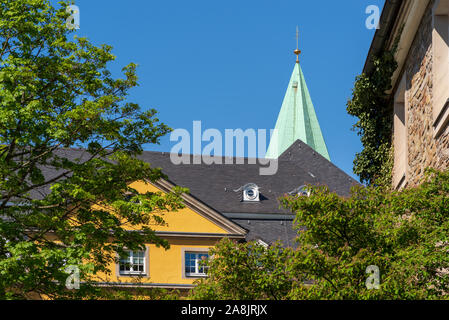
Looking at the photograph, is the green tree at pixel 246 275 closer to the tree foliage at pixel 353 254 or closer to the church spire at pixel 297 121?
the tree foliage at pixel 353 254

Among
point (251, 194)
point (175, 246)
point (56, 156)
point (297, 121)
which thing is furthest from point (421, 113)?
point (297, 121)

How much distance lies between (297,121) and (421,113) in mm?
54948

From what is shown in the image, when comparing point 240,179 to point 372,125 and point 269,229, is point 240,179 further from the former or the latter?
point 372,125

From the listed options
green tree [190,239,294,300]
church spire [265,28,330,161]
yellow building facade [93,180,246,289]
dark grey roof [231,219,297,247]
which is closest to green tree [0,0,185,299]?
green tree [190,239,294,300]

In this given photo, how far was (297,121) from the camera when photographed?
69.2m

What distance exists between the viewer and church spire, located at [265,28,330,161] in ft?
223

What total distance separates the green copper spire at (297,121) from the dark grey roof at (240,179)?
20182 millimetres

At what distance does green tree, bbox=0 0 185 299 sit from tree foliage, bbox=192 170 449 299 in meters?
4.34

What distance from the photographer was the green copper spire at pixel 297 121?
67.9 metres

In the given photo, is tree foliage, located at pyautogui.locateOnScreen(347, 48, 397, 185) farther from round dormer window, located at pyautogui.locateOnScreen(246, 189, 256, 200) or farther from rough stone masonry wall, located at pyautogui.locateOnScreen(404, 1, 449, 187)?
round dormer window, located at pyautogui.locateOnScreen(246, 189, 256, 200)

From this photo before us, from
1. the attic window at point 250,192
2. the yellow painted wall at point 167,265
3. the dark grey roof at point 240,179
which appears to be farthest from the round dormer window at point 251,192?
the yellow painted wall at point 167,265

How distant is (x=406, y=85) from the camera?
623 inches
